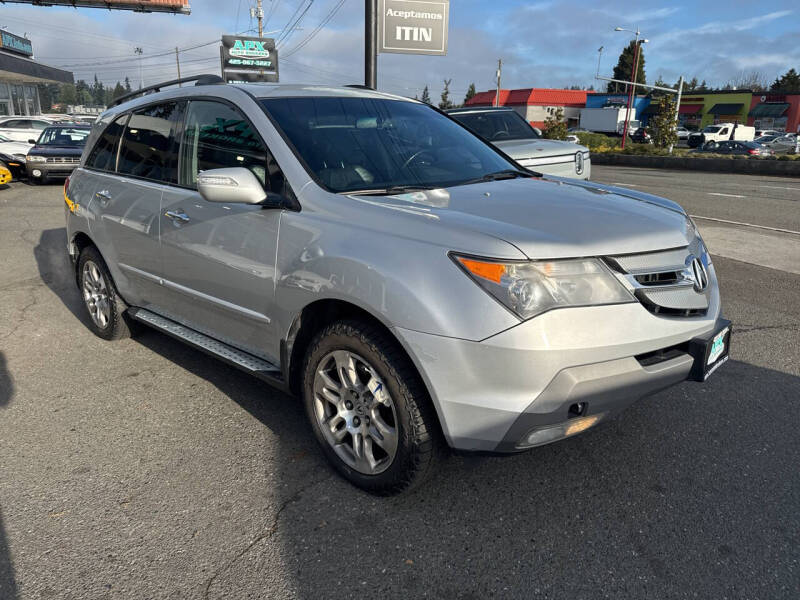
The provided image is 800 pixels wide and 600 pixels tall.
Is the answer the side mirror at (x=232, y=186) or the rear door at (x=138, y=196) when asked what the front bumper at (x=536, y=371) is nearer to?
the side mirror at (x=232, y=186)

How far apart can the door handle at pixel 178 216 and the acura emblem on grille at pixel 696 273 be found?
256cm

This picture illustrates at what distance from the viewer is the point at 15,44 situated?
51.2 metres

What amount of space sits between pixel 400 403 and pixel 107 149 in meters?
3.41

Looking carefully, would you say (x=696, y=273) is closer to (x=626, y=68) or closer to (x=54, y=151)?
(x=54, y=151)

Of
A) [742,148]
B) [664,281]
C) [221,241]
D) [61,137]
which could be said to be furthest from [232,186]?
[742,148]

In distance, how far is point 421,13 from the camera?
10.9m

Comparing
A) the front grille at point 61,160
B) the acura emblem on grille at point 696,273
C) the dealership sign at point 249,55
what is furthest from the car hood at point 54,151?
the acura emblem on grille at point 696,273

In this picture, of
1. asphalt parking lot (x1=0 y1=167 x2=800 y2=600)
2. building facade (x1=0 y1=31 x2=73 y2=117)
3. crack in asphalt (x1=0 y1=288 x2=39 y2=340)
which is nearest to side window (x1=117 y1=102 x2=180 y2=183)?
asphalt parking lot (x1=0 y1=167 x2=800 y2=600)

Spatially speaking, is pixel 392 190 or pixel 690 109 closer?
pixel 392 190

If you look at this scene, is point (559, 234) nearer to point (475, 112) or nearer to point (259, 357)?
point (259, 357)

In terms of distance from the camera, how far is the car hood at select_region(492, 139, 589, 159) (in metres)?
8.71

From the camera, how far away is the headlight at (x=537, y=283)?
2271 millimetres

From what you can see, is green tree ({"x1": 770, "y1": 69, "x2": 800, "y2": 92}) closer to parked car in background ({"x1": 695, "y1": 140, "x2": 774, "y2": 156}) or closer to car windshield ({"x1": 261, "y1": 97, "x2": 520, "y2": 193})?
parked car in background ({"x1": 695, "y1": 140, "x2": 774, "y2": 156})

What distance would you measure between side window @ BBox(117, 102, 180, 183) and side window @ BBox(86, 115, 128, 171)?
0.41ft
